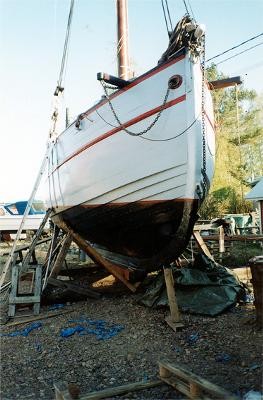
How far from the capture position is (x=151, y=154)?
5.13 m

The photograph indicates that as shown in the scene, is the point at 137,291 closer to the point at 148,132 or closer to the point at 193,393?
the point at 148,132

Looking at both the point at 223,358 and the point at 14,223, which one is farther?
the point at 14,223

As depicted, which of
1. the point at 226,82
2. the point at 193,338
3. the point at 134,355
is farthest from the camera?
the point at 226,82

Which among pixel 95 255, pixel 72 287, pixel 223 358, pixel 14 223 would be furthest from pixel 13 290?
pixel 14 223

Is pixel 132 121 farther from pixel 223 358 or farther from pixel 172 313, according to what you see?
pixel 223 358

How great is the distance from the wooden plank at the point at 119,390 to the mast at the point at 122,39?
6.10 m

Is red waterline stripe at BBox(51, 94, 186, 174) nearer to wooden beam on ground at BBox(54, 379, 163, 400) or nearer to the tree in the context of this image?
wooden beam on ground at BBox(54, 379, 163, 400)

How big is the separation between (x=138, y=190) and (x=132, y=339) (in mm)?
2055

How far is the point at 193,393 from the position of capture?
264 cm

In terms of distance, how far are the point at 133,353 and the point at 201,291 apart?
1.76m

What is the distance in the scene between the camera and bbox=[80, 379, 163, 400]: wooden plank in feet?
9.01

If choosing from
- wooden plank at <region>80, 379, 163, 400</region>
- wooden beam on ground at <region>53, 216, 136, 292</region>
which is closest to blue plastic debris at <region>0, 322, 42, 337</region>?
wooden beam on ground at <region>53, 216, 136, 292</region>

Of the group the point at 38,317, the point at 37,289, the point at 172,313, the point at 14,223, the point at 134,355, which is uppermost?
the point at 14,223

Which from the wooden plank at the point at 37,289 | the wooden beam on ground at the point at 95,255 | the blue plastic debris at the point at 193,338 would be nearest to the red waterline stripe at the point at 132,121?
the wooden beam on ground at the point at 95,255
